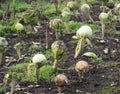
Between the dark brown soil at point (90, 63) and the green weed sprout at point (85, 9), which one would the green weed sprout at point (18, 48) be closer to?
the dark brown soil at point (90, 63)

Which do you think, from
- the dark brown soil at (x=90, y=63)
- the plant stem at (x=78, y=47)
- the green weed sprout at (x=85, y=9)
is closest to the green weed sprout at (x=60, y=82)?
the dark brown soil at (x=90, y=63)

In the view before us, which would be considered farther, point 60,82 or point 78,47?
point 78,47

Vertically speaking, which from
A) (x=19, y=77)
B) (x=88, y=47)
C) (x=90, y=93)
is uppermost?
(x=88, y=47)

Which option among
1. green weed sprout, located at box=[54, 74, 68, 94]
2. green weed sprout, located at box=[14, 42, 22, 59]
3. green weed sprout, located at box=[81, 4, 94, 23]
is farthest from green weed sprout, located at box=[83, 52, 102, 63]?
green weed sprout, located at box=[81, 4, 94, 23]

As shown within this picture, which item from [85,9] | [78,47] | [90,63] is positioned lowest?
[90,63]

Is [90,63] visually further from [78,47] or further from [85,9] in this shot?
[85,9]

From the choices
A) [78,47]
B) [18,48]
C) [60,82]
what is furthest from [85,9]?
[60,82]

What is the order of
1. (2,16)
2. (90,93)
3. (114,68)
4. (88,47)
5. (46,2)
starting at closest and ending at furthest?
(90,93) < (114,68) < (88,47) < (2,16) < (46,2)

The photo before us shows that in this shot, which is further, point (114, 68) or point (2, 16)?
point (2, 16)

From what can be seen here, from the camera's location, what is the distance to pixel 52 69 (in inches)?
101

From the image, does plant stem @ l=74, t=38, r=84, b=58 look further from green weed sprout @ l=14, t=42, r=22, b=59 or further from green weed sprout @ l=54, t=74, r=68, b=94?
green weed sprout @ l=54, t=74, r=68, b=94

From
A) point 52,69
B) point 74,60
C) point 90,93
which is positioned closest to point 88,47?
point 74,60

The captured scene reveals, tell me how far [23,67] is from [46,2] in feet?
6.52

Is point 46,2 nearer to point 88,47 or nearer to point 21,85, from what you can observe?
point 88,47
